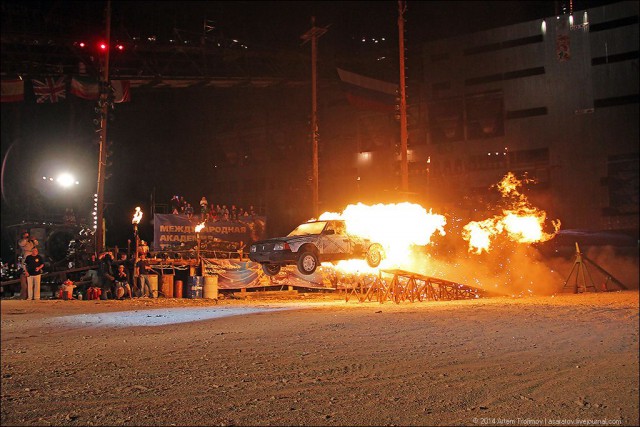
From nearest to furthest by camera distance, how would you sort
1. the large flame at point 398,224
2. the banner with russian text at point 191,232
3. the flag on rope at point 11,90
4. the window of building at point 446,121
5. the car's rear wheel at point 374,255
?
the car's rear wheel at point 374,255
the large flame at point 398,224
the banner with russian text at point 191,232
the flag on rope at point 11,90
the window of building at point 446,121

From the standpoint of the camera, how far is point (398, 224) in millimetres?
21188

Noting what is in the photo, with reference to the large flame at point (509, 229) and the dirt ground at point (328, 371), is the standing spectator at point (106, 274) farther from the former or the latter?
the large flame at point (509, 229)

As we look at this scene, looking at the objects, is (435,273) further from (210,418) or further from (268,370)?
(210,418)

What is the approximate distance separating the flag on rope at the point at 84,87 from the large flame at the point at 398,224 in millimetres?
15482

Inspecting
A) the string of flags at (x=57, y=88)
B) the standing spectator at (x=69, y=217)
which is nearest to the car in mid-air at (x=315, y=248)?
the standing spectator at (x=69, y=217)

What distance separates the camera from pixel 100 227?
21359mm

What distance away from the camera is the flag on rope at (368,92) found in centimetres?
3341

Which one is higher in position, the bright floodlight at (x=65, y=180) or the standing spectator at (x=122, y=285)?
the bright floodlight at (x=65, y=180)

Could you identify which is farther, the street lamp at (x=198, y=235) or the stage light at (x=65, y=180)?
the stage light at (x=65, y=180)

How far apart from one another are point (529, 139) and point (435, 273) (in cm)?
1534

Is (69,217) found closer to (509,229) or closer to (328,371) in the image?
(509,229)

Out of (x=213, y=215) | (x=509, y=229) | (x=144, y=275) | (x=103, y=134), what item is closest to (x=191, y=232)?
(x=213, y=215)

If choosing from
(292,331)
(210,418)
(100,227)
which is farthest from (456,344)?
(100,227)

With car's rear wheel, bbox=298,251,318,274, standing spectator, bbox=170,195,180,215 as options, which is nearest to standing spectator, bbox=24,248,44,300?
standing spectator, bbox=170,195,180,215
